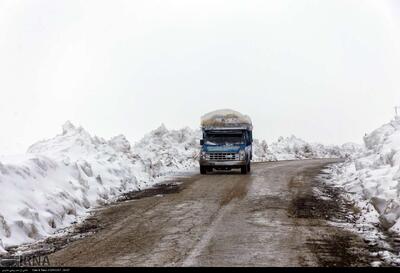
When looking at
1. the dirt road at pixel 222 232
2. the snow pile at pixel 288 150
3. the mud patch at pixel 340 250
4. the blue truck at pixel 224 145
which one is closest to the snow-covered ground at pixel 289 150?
the snow pile at pixel 288 150

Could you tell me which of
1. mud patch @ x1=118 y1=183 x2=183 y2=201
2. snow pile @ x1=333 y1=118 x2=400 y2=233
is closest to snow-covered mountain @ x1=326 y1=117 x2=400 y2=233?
snow pile @ x1=333 y1=118 x2=400 y2=233

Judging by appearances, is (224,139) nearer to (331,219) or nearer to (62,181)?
(62,181)

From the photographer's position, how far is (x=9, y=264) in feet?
26.7

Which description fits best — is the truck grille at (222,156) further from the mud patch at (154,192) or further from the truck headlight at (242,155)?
the mud patch at (154,192)

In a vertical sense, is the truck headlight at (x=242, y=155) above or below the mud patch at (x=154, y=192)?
above

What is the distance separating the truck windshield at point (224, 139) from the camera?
85.0ft

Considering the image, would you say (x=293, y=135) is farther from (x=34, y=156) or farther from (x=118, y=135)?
(x=34, y=156)

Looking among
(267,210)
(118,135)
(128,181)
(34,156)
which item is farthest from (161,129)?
(267,210)

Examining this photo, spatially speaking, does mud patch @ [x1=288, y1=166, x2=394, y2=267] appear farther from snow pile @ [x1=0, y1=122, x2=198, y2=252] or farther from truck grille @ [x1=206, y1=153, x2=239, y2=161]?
snow pile @ [x1=0, y1=122, x2=198, y2=252]

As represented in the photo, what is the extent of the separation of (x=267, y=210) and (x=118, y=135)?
→ 1855cm

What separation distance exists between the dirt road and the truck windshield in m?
8.65

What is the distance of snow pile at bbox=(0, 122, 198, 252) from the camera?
1104 centimetres

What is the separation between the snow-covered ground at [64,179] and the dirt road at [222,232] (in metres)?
1.11

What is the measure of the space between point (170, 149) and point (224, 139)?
13.4 meters
